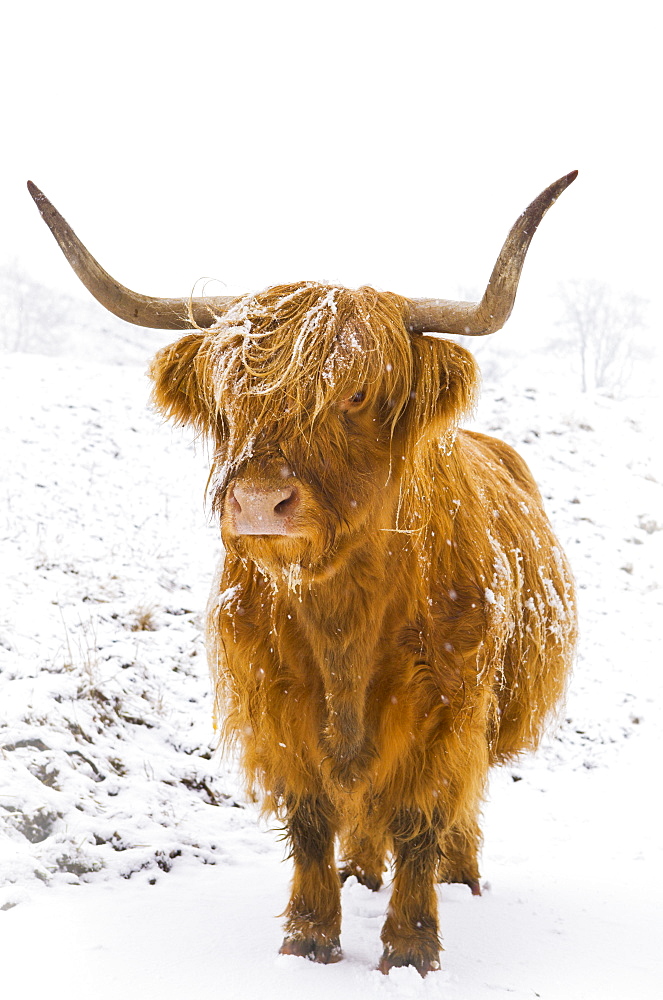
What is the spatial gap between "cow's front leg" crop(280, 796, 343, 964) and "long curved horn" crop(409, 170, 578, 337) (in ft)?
5.05

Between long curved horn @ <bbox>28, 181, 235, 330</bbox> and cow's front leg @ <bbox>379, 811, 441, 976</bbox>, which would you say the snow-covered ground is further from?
long curved horn @ <bbox>28, 181, 235, 330</bbox>

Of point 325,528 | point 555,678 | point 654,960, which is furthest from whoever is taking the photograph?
point 555,678

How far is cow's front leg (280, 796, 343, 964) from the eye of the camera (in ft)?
8.83

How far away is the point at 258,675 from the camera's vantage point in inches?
104

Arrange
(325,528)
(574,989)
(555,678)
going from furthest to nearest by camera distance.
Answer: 1. (555,678)
2. (574,989)
3. (325,528)

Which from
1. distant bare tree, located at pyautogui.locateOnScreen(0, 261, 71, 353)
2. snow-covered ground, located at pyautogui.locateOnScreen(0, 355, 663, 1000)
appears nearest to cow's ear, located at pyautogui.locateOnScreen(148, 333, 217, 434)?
snow-covered ground, located at pyautogui.locateOnScreen(0, 355, 663, 1000)

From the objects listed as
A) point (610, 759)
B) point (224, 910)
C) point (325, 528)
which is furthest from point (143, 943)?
point (610, 759)

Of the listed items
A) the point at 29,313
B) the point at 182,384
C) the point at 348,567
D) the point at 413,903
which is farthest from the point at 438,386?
the point at 29,313

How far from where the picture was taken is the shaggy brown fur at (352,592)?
2.25m

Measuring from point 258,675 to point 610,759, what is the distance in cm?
358

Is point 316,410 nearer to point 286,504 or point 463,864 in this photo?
point 286,504

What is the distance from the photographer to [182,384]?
2.65 metres

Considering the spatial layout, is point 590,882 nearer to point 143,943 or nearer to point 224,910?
point 224,910

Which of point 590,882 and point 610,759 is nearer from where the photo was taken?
point 590,882
